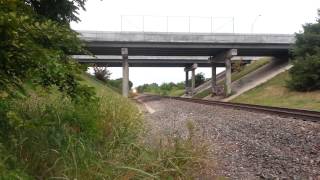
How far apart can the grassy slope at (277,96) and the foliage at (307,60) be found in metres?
1.05

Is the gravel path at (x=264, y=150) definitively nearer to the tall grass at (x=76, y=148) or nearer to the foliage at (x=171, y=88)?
the tall grass at (x=76, y=148)

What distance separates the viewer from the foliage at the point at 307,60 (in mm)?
41312

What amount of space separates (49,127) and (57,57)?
1.05 meters

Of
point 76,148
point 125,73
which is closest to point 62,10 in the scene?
point 76,148

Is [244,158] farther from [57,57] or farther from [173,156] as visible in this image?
[57,57]

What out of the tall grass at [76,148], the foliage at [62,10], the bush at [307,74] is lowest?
the tall grass at [76,148]

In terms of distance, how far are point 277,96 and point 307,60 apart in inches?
172

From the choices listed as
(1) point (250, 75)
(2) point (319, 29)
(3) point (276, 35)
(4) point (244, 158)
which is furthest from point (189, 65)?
(4) point (244, 158)

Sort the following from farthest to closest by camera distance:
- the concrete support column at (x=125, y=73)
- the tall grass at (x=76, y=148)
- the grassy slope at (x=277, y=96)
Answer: the concrete support column at (x=125, y=73), the grassy slope at (x=277, y=96), the tall grass at (x=76, y=148)

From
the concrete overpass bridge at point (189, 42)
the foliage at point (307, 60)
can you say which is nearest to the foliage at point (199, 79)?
the concrete overpass bridge at point (189, 42)

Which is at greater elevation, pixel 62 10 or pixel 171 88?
pixel 62 10

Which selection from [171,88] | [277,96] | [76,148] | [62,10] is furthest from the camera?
[171,88]

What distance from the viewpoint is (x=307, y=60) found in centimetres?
4219

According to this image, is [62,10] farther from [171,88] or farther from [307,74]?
[171,88]
